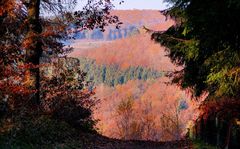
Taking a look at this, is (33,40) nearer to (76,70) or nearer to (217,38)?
(76,70)

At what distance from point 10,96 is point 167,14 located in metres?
7.20

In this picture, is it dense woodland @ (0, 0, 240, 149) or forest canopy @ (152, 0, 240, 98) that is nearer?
forest canopy @ (152, 0, 240, 98)

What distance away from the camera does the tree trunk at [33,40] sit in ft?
56.5

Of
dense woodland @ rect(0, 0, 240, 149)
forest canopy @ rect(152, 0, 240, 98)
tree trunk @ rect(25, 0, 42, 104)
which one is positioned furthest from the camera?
tree trunk @ rect(25, 0, 42, 104)

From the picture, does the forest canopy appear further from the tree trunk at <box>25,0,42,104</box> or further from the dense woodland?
the tree trunk at <box>25,0,42,104</box>

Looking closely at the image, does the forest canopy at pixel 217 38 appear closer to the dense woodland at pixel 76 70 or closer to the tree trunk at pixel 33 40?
the dense woodland at pixel 76 70

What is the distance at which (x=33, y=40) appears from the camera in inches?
681

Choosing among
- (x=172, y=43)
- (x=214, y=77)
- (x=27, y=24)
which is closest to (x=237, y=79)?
(x=214, y=77)

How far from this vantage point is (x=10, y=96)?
51.7ft

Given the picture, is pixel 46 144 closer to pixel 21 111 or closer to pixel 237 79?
pixel 21 111

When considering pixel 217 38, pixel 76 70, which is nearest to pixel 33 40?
pixel 76 70

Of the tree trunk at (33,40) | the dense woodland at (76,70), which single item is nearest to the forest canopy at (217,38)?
the dense woodland at (76,70)

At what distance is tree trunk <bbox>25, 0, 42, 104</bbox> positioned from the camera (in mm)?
17234

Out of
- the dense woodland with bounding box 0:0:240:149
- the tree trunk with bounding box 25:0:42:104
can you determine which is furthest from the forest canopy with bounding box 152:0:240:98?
the tree trunk with bounding box 25:0:42:104
